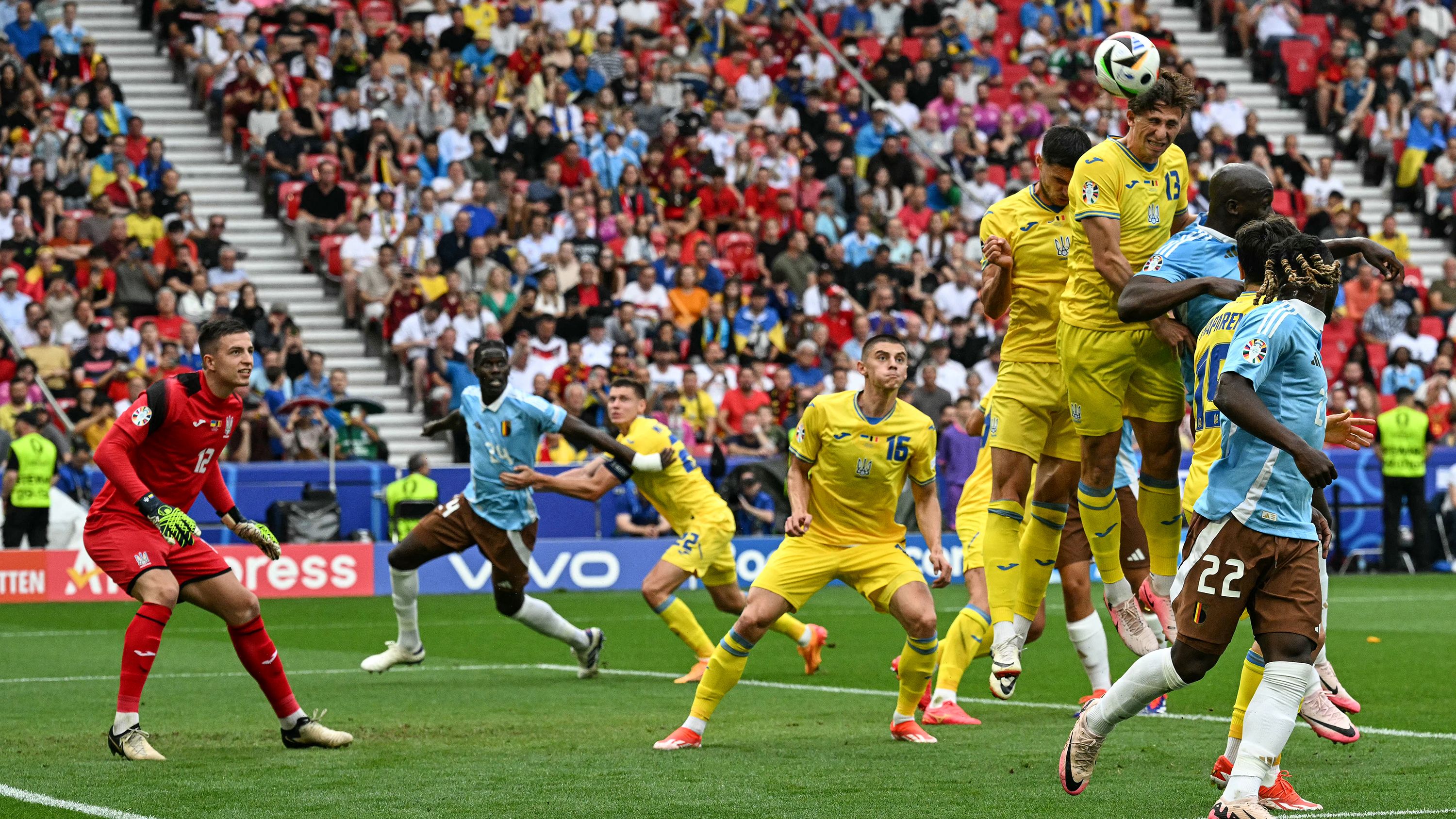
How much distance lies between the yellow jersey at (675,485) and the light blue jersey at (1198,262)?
214 inches

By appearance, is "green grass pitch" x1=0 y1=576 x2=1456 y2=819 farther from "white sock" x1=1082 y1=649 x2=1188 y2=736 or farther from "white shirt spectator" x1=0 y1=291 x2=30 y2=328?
"white shirt spectator" x1=0 y1=291 x2=30 y2=328

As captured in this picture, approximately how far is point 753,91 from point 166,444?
66.0 feet

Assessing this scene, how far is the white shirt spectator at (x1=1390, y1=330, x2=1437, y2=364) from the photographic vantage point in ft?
87.3

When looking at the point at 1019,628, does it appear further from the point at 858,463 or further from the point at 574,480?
the point at 574,480

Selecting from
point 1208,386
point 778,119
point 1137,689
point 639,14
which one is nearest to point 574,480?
point 1208,386

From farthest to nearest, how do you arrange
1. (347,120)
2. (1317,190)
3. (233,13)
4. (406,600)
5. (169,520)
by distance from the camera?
(1317,190)
(233,13)
(347,120)
(406,600)
(169,520)

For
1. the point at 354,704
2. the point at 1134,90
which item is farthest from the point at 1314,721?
the point at 354,704

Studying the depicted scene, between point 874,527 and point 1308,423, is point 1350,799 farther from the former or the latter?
point 874,527

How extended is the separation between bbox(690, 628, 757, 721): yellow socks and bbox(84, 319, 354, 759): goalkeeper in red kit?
190 cm

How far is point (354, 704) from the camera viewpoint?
463 inches

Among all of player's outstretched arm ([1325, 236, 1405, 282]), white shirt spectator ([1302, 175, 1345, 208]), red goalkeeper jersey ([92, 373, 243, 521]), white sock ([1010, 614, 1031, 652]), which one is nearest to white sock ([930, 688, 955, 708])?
white sock ([1010, 614, 1031, 652])

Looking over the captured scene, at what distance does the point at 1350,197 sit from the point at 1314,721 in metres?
24.2

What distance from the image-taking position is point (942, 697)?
34.3ft

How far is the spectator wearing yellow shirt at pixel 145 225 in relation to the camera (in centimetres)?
2375
